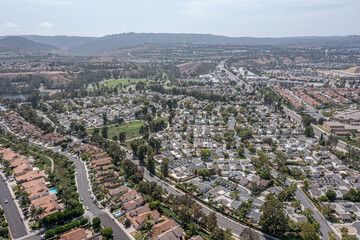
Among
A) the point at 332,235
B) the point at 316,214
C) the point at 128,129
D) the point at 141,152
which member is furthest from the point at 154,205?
the point at 128,129

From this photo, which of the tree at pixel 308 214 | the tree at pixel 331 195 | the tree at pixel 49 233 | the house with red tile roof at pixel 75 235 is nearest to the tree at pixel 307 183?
the tree at pixel 331 195

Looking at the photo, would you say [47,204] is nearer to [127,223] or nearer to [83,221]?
[83,221]

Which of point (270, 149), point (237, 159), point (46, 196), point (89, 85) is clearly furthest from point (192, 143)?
point (89, 85)

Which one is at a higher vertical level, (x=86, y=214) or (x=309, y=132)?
(x=309, y=132)

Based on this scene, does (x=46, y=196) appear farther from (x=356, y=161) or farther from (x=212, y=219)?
(x=356, y=161)

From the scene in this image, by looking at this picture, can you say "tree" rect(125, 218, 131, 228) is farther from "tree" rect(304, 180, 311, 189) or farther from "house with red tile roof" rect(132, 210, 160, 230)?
"tree" rect(304, 180, 311, 189)

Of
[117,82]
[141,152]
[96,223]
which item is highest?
[117,82]
